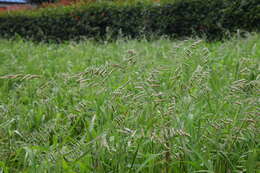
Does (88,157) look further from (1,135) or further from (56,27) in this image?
(56,27)

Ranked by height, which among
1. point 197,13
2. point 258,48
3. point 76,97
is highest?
point 197,13

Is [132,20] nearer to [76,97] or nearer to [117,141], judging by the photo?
[76,97]

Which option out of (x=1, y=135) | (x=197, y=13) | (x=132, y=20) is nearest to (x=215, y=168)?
(x=1, y=135)

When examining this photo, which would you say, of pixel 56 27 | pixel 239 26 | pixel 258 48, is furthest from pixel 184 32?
pixel 56 27

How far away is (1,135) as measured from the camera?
76.5 inches

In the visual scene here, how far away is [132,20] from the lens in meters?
8.25

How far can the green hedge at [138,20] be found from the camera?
22.1ft

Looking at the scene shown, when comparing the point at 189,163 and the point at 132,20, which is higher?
the point at 132,20

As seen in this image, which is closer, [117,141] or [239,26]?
[117,141]

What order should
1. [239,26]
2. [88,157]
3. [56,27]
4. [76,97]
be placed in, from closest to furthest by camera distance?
[88,157], [76,97], [239,26], [56,27]

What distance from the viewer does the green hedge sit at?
6.75m

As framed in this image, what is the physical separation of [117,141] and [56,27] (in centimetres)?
900

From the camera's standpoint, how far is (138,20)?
8164 millimetres

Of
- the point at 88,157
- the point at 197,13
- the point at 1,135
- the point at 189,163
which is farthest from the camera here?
the point at 197,13
